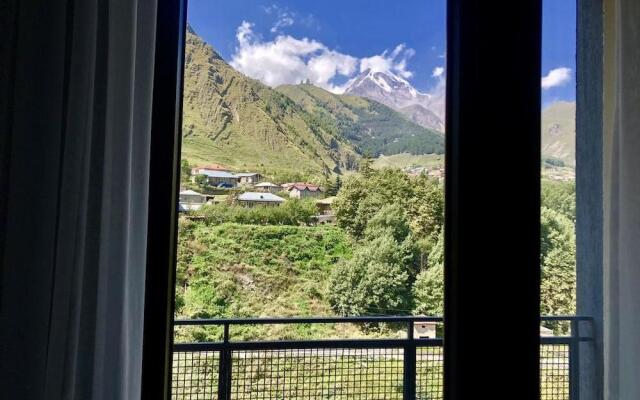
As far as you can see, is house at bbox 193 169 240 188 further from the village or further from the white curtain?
the white curtain

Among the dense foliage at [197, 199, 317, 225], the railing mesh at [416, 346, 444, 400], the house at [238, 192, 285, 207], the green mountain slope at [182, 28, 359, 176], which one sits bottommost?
the railing mesh at [416, 346, 444, 400]

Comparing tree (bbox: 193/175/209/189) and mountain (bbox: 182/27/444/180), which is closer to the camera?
tree (bbox: 193/175/209/189)

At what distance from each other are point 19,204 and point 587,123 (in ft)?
4.93

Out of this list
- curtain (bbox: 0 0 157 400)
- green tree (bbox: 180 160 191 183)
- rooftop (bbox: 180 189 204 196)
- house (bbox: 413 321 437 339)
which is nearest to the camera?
curtain (bbox: 0 0 157 400)

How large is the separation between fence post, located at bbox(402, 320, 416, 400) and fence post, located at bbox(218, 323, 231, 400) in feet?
2.35

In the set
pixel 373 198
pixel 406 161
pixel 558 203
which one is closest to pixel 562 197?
pixel 558 203

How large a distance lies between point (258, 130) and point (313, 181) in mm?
287

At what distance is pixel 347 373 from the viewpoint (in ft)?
5.27

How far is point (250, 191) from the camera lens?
1.35 metres

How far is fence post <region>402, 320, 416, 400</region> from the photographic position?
56.1 inches

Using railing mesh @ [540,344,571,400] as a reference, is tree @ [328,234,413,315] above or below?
above

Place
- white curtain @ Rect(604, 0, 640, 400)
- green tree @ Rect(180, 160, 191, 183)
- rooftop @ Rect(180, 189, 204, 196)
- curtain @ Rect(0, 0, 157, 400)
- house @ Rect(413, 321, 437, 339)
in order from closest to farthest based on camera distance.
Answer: curtain @ Rect(0, 0, 157, 400) → white curtain @ Rect(604, 0, 640, 400) → green tree @ Rect(180, 160, 191, 183) → rooftop @ Rect(180, 189, 204, 196) → house @ Rect(413, 321, 437, 339)

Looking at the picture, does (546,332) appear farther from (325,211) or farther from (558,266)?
(325,211)

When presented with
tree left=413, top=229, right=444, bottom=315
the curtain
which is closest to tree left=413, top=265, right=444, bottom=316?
tree left=413, top=229, right=444, bottom=315
